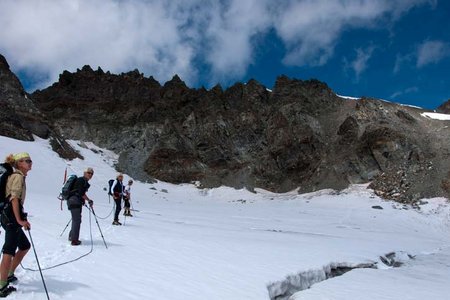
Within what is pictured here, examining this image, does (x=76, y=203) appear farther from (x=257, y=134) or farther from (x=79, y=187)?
(x=257, y=134)

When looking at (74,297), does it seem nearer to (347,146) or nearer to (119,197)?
(119,197)

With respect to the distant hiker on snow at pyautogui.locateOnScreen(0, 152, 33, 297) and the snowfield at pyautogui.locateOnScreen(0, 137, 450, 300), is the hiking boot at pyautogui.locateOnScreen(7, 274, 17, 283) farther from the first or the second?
the snowfield at pyautogui.locateOnScreen(0, 137, 450, 300)

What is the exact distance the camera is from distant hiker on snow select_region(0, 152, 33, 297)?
6.99 metres

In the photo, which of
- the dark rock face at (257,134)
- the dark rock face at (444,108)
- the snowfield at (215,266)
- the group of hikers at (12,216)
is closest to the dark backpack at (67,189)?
the snowfield at (215,266)

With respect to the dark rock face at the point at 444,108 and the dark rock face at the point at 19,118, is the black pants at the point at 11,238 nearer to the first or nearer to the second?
the dark rock face at the point at 19,118

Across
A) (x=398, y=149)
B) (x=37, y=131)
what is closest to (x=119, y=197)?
(x=37, y=131)

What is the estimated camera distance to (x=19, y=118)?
165ft

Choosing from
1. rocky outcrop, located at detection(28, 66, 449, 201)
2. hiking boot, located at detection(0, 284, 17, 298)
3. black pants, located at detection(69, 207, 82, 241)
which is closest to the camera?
hiking boot, located at detection(0, 284, 17, 298)

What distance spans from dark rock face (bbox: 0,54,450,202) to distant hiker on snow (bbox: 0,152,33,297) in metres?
41.6

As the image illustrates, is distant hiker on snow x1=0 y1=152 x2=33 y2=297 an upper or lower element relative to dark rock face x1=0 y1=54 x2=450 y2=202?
lower

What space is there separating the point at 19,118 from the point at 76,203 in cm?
4364

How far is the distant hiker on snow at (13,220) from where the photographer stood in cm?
699

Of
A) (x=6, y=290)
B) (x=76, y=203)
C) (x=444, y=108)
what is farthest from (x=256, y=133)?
(x=6, y=290)

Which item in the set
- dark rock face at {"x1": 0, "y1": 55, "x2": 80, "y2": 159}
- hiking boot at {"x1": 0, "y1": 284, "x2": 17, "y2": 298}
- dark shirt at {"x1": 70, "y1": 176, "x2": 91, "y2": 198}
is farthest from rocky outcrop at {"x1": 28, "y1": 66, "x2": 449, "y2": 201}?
hiking boot at {"x1": 0, "y1": 284, "x2": 17, "y2": 298}
